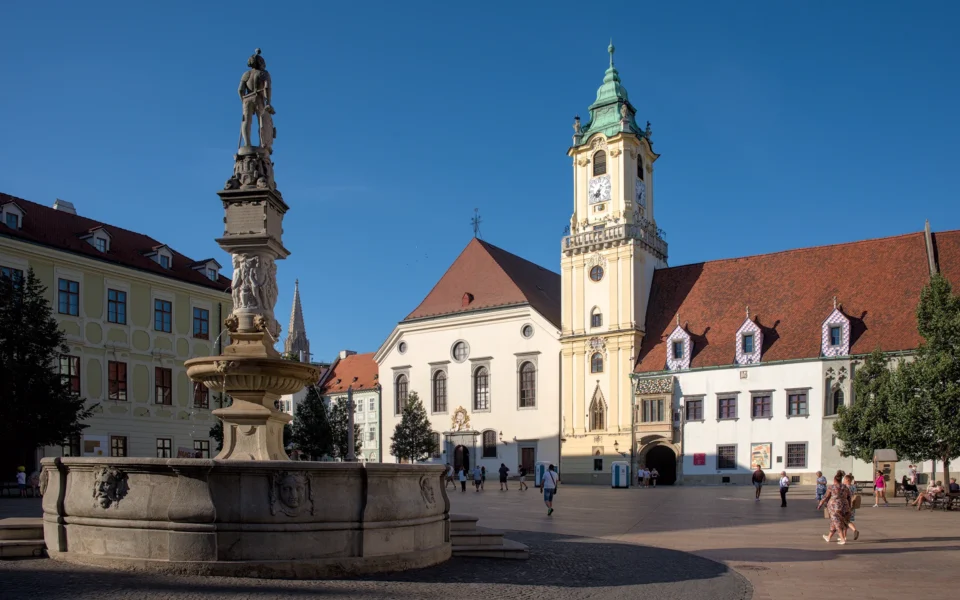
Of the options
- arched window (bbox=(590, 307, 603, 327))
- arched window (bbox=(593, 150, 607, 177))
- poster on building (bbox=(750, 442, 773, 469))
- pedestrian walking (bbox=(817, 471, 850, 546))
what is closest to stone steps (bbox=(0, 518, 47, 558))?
pedestrian walking (bbox=(817, 471, 850, 546))

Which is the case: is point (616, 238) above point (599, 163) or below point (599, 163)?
below

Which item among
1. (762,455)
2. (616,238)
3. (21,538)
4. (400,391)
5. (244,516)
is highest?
(616,238)

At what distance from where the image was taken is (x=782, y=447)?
149ft

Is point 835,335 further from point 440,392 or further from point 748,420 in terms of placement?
point 440,392

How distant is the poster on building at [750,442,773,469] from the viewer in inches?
1805

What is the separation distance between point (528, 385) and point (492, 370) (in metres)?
2.54

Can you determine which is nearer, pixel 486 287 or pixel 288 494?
pixel 288 494

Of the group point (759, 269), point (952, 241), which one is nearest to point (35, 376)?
point (759, 269)

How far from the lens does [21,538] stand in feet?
35.5

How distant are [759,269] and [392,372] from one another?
957 inches

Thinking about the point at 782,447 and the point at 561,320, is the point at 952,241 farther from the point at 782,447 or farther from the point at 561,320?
the point at 561,320

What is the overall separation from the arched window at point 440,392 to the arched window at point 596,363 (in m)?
10.6

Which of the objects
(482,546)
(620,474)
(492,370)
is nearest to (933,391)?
(620,474)

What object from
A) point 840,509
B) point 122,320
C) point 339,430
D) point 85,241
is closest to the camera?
point 840,509
